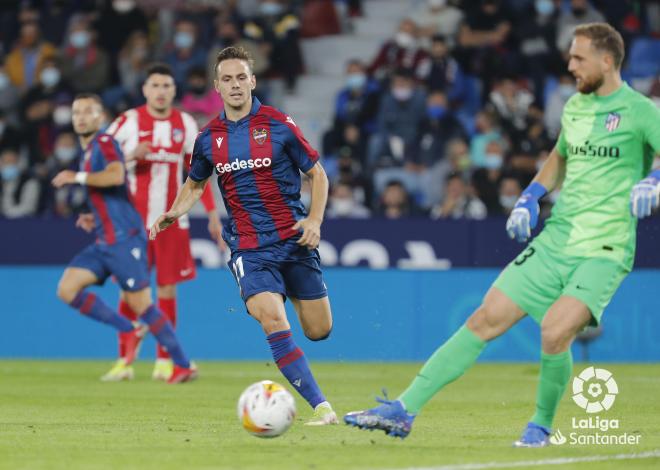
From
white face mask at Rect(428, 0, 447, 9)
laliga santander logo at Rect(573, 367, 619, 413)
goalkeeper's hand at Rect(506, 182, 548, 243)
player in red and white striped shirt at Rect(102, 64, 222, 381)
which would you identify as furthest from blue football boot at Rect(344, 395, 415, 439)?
white face mask at Rect(428, 0, 447, 9)

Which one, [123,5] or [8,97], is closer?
[8,97]

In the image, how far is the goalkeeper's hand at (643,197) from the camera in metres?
6.75

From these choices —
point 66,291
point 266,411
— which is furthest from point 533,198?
point 66,291

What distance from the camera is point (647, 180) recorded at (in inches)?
271

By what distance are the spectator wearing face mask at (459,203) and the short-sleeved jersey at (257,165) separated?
25.2 ft

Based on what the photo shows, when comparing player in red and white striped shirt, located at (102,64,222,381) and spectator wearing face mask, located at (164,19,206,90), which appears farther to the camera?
spectator wearing face mask, located at (164,19,206,90)

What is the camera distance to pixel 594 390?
37.3 ft

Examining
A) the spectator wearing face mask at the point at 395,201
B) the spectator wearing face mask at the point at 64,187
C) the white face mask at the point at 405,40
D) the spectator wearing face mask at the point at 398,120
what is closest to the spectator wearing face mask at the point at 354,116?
the spectator wearing face mask at the point at 398,120

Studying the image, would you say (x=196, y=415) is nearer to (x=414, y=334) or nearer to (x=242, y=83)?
(x=242, y=83)

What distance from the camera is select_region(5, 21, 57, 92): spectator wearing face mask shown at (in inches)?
782

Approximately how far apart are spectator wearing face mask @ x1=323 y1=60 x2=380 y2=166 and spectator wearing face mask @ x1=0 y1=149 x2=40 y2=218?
12.2 feet

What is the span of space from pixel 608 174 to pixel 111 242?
5.91 metres

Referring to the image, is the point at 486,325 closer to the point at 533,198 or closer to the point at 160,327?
the point at 533,198

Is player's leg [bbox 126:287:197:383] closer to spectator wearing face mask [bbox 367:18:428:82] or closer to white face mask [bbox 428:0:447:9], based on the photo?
spectator wearing face mask [bbox 367:18:428:82]
